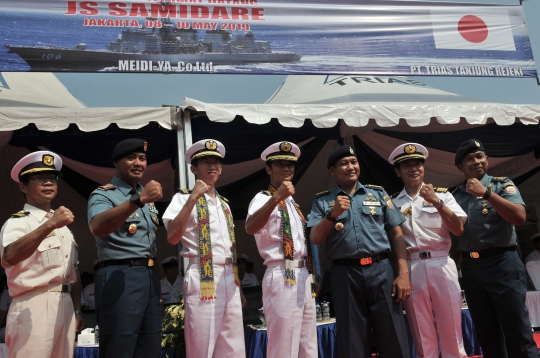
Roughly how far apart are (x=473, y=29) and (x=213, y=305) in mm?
5425

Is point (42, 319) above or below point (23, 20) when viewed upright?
below

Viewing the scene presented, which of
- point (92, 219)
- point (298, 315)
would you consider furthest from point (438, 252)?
point (92, 219)

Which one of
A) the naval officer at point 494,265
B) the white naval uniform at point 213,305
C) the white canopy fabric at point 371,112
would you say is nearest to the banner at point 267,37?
the white canopy fabric at point 371,112

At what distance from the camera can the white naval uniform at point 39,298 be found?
2576 mm

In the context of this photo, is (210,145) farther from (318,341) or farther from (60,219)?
(318,341)

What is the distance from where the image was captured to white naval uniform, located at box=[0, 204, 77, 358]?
258 centimetres

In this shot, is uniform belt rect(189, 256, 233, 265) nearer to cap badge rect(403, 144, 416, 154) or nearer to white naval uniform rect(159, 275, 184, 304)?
cap badge rect(403, 144, 416, 154)

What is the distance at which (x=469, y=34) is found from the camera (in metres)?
6.22

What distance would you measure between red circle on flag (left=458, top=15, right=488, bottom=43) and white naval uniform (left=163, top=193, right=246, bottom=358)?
4.88m

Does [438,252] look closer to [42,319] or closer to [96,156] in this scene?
[42,319]

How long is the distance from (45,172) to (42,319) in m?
0.89

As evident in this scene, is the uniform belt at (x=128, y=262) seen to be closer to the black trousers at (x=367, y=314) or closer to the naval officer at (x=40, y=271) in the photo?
the naval officer at (x=40, y=271)

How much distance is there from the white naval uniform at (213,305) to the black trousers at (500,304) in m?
1.66

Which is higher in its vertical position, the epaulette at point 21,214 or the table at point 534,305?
the epaulette at point 21,214
